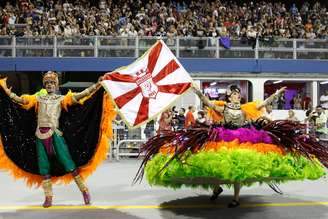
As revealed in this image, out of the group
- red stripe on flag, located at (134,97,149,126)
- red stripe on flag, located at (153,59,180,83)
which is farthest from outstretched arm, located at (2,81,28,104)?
red stripe on flag, located at (153,59,180,83)

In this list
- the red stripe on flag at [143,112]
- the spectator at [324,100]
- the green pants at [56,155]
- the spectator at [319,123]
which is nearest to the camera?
the red stripe on flag at [143,112]

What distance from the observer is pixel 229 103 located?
707cm

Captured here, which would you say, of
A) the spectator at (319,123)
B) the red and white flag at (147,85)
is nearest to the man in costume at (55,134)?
the red and white flag at (147,85)

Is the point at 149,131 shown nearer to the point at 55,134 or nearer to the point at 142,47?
the point at 142,47

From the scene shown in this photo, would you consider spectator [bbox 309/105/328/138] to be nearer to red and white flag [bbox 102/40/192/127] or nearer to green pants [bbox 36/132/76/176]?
red and white flag [bbox 102/40/192/127]

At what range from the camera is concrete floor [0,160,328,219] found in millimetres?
6629

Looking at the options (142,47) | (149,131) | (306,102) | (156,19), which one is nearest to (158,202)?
(149,131)

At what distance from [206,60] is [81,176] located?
47.7 feet

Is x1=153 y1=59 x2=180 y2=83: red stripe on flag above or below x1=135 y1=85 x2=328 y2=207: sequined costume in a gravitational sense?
above

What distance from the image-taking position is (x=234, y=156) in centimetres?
584

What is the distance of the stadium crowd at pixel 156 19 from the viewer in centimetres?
2167

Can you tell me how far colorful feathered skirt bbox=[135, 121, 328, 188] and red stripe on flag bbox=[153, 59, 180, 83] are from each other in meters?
0.67

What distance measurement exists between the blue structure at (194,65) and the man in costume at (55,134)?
44.7 feet

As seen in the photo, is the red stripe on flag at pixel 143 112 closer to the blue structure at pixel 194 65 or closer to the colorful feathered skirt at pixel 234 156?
the colorful feathered skirt at pixel 234 156
